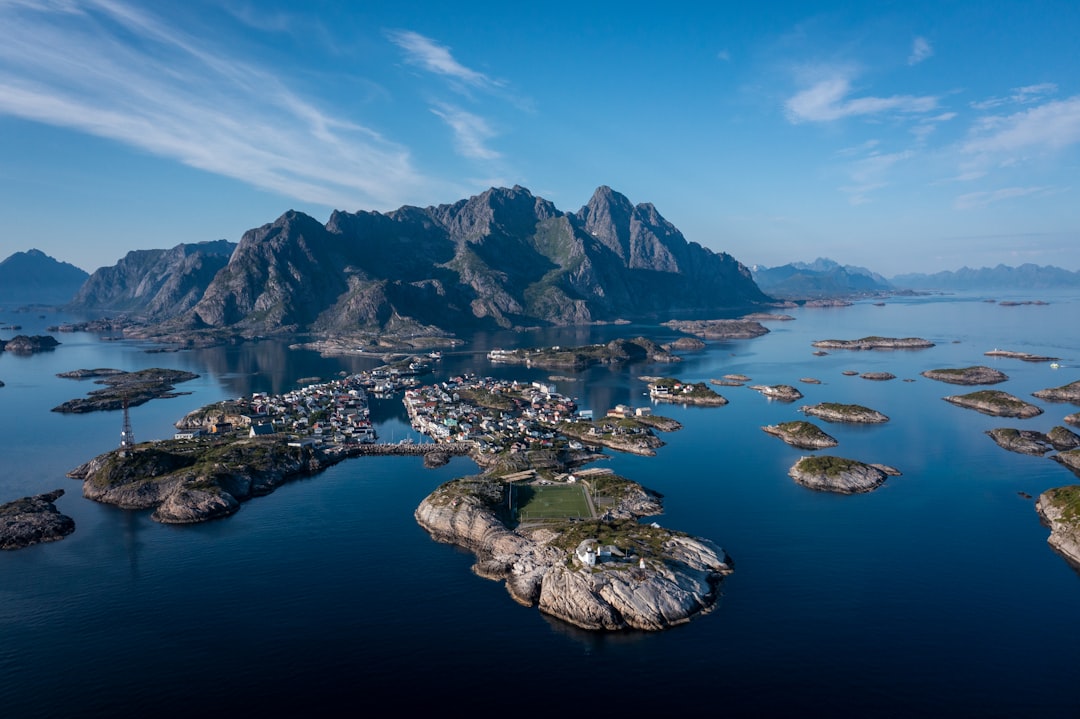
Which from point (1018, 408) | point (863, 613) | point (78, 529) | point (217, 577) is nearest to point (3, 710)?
point (217, 577)

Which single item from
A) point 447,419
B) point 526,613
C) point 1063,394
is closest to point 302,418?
point 447,419

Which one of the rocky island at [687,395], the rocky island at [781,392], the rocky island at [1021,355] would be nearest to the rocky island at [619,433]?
the rocky island at [687,395]

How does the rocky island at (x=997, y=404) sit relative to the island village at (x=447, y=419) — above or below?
above

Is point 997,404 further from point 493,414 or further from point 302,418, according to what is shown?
point 302,418

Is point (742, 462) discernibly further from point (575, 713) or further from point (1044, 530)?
point (575, 713)

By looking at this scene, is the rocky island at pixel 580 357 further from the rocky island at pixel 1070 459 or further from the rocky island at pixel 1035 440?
the rocky island at pixel 1070 459

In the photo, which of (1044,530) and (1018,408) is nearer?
(1044,530)
